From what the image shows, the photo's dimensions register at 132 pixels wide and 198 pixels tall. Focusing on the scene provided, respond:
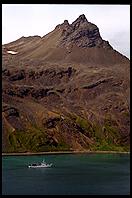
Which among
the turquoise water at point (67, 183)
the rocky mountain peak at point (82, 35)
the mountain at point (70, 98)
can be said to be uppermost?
the rocky mountain peak at point (82, 35)

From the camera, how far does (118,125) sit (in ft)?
170

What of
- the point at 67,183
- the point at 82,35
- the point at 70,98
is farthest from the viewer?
the point at 82,35

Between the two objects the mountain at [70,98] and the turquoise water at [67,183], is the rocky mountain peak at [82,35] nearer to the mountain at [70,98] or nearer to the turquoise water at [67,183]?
the mountain at [70,98]

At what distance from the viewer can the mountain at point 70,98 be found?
45.9 m

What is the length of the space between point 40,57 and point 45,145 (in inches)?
1558

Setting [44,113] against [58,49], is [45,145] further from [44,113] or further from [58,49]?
[58,49]

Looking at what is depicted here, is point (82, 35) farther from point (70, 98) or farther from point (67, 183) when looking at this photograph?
point (67, 183)

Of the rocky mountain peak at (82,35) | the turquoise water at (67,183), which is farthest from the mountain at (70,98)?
the turquoise water at (67,183)

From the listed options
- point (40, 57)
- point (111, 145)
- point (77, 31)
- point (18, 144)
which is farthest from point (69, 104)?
point (77, 31)

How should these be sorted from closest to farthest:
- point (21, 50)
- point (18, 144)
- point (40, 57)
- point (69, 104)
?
point (18, 144) → point (69, 104) → point (40, 57) → point (21, 50)

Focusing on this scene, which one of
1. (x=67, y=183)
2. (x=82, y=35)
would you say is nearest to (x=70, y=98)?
(x=82, y=35)

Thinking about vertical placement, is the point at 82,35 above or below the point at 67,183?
above

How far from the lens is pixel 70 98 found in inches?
2322

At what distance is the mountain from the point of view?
151 feet
